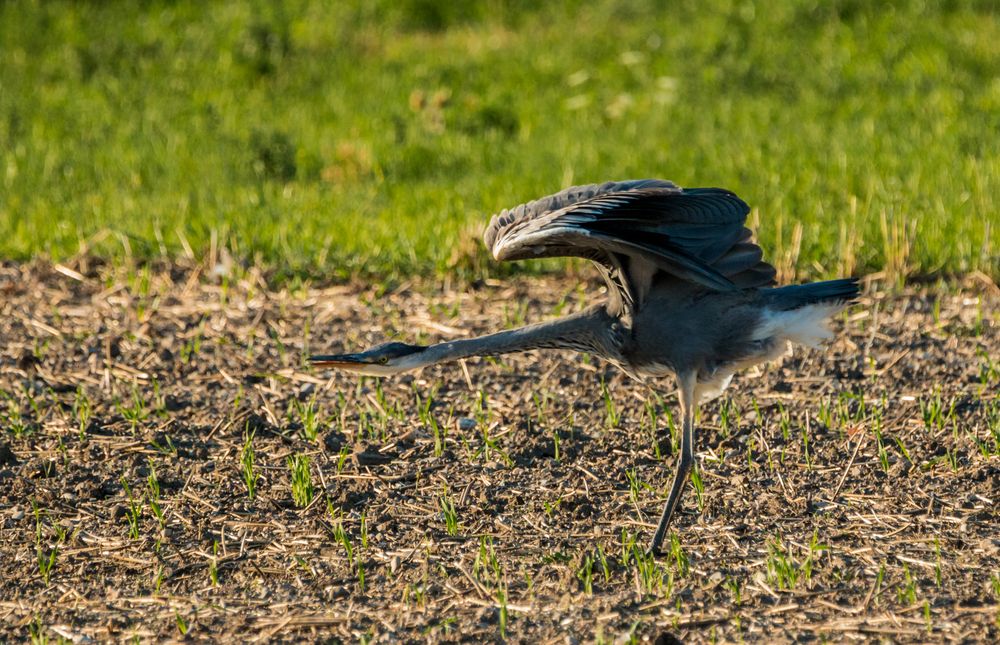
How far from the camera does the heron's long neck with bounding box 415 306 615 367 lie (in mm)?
4910

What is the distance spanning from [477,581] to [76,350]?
10.3 ft

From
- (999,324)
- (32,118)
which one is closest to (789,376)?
(999,324)

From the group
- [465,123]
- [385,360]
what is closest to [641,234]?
[385,360]

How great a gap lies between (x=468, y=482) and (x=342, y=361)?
896mm

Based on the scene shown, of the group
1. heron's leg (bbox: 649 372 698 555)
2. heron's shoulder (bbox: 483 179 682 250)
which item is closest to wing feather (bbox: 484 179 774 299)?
heron's shoulder (bbox: 483 179 682 250)

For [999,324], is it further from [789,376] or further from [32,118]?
[32,118]

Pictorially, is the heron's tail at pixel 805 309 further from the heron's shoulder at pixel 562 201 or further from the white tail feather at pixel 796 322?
the heron's shoulder at pixel 562 201

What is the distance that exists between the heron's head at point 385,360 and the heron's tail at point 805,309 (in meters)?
1.30

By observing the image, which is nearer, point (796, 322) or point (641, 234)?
point (641, 234)

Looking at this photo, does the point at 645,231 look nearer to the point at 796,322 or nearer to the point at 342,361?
the point at 796,322

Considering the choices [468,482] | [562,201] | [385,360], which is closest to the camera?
[385,360]

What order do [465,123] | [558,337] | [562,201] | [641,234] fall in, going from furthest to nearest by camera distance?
1. [465,123]
2. [558,337]
3. [562,201]
4. [641,234]

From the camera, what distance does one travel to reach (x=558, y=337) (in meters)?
4.98

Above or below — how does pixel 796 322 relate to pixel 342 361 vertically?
above
